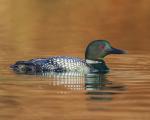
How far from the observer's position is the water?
10844 mm

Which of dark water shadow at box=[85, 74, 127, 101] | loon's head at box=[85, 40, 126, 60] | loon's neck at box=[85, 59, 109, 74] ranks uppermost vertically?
loon's head at box=[85, 40, 126, 60]

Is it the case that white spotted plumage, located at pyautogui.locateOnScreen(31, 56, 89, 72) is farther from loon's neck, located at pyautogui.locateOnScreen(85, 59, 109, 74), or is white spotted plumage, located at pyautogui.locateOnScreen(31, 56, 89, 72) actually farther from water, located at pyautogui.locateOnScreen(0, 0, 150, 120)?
water, located at pyautogui.locateOnScreen(0, 0, 150, 120)

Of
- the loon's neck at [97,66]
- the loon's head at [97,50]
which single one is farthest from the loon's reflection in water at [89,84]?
the loon's head at [97,50]

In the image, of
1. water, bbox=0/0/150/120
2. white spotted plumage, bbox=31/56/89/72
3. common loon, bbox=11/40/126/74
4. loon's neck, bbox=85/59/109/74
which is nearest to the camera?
water, bbox=0/0/150/120

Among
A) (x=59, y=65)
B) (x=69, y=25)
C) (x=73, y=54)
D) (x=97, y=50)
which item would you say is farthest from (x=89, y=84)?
(x=69, y=25)

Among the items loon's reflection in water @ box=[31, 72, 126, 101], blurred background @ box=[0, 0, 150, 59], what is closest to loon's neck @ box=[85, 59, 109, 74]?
loon's reflection in water @ box=[31, 72, 126, 101]

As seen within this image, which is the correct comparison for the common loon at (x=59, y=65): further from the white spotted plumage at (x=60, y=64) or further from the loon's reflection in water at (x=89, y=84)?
the loon's reflection in water at (x=89, y=84)

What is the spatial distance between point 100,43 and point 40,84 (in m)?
3.46

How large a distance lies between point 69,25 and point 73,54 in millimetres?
10944

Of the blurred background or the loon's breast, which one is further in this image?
the blurred background

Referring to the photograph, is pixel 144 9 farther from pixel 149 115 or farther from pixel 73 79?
pixel 149 115

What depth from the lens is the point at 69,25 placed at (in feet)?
99.7

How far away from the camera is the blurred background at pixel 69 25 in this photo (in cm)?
2167

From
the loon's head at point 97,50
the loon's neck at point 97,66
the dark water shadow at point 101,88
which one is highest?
the loon's head at point 97,50
